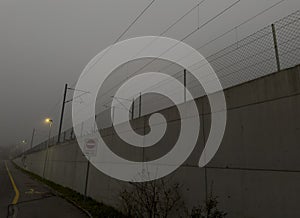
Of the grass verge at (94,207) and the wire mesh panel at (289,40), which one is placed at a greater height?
the wire mesh panel at (289,40)

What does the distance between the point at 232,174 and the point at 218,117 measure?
1.29 m

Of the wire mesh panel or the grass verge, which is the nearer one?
the wire mesh panel

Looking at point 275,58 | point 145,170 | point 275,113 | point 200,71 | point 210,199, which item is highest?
point 200,71

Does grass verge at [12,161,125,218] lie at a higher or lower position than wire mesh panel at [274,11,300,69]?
lower

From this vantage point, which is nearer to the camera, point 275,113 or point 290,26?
point 275,113

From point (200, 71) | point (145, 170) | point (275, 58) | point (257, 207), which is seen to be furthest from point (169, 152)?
point (275, 58)

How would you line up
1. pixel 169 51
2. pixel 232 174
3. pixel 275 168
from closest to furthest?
1. pixel 275 168
2. pixel 232 174
3. pixel 169 51

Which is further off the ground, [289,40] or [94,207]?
[289,40]

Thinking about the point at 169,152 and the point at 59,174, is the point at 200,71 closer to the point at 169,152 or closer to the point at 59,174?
the point at 169,152

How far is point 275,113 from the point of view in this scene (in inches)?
161

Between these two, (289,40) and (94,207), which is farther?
(94,207)

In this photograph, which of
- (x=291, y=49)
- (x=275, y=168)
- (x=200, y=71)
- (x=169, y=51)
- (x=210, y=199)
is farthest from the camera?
(x=169, y=51)

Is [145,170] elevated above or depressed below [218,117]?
below

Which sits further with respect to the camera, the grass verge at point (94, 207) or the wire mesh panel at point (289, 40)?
the grass verge at point (94, 207)
